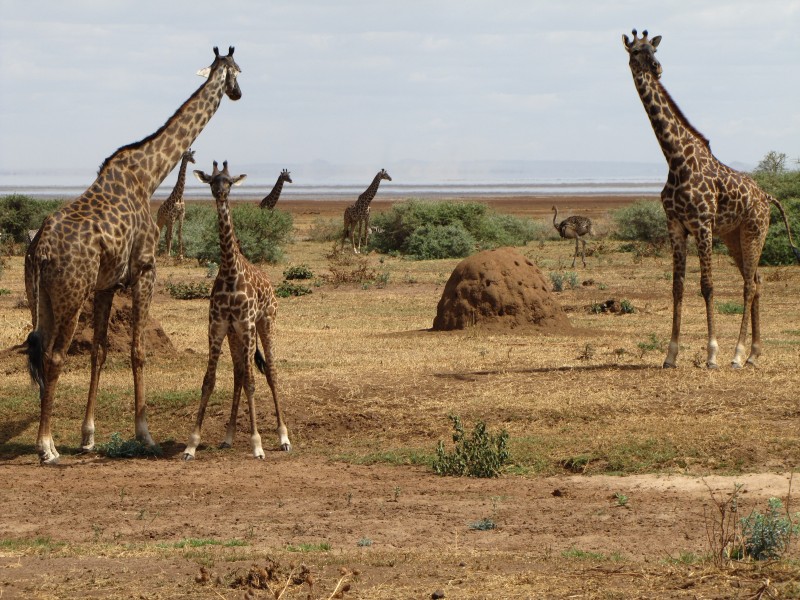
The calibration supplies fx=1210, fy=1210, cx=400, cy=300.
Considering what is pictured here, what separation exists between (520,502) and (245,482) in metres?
2.31

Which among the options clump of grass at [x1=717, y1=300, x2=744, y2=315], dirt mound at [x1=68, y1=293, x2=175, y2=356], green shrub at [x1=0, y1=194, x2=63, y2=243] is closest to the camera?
dirt mound at [x1=68, y1=293, x2=175, y2=356]

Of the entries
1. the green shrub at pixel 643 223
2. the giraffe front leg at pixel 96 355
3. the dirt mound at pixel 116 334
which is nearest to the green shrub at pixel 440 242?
the green shrub at pixel 643 223

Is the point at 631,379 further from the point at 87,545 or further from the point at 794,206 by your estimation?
the point at 794,206

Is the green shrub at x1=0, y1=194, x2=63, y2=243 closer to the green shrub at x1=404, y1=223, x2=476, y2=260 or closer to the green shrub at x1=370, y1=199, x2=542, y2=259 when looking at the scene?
the green shrub at x1=370, y1=199, x2=542, y2=259

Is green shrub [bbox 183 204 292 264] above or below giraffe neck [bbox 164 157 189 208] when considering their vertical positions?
below

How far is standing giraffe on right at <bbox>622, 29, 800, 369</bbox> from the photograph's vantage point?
14242 millimetres

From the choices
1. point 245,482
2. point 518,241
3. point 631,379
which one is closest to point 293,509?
point 245,482

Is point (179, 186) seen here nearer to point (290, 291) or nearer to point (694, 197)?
point (290, 291)

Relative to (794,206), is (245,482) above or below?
below

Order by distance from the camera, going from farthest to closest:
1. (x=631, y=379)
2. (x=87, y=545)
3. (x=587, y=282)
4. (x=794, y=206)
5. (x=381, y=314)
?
(x=794, y=206), (x=587, y=282), (x=381, y=314), (x=631, y=379), (x=87, y=545)

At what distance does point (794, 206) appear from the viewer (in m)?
29.1

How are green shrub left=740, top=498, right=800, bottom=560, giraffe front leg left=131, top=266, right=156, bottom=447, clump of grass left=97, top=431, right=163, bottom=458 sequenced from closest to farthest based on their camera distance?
green shrub left=740, top=498, right=800, bottom=560
clump of grass left=97, top=431, right=163, bottom=458
giraffe front leg left=131, top=266, right=156, bottom=447

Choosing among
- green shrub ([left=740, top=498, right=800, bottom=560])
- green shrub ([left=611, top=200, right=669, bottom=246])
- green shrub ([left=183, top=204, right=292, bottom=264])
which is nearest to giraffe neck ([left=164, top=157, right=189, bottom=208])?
green shrub ([left=183, top=204, right=292, bottom=264])

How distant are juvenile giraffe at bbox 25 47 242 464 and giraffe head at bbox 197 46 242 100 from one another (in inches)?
0.4
